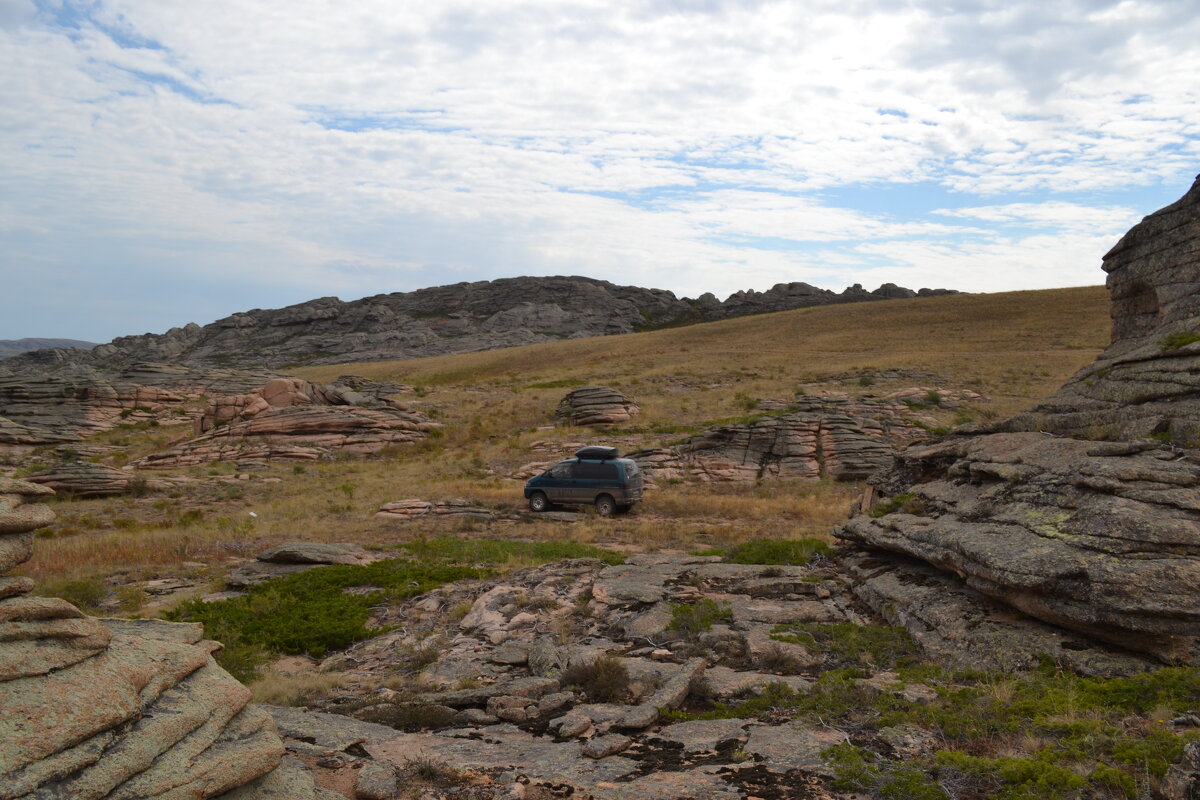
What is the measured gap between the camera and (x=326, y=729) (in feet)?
22.1

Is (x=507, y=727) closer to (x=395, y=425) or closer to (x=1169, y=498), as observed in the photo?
(x=1169, y=498)

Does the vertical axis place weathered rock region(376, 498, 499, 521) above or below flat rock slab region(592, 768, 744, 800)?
below

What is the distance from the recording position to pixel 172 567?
15.6 metres

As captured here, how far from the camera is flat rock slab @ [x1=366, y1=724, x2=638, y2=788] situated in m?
5.88

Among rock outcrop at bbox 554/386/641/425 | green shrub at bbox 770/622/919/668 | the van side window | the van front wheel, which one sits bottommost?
the van front wheel

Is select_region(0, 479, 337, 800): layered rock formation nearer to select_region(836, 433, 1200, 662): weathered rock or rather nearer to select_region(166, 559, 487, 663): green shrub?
select_region(166, 559, 487, 663): green shrub

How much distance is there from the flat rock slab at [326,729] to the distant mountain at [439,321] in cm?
9446

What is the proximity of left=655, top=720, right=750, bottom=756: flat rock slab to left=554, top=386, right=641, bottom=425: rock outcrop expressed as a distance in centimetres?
2889

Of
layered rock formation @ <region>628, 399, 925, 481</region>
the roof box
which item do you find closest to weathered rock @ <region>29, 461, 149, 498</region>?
the roof box

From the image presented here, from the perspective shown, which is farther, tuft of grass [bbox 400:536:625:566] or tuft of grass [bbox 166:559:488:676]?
tuft of grass [bbox 400:536:625:566]

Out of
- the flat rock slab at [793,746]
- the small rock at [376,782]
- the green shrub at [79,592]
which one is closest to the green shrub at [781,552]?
the flat rock slab at [793,746]

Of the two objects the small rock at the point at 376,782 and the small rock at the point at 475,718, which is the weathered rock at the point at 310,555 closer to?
the small rock at the point at 475,718

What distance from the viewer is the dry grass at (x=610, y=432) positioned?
1934 centimetres

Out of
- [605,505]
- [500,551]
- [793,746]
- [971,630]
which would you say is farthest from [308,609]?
[605,505]
